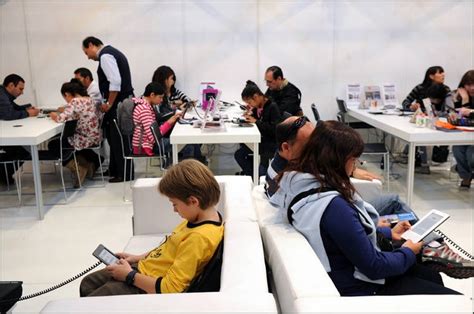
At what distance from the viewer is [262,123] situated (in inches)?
175

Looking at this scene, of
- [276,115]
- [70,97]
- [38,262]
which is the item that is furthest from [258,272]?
[70,97]

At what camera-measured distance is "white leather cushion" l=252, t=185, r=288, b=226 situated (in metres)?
1.98

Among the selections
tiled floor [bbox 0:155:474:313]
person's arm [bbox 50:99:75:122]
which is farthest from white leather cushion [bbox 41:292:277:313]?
person's arm [bbox 50:99:75:122]

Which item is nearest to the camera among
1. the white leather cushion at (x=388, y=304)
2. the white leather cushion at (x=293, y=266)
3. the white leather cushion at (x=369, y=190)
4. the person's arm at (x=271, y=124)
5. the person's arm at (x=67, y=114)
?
the white leather cushion at (x=388, y=304)

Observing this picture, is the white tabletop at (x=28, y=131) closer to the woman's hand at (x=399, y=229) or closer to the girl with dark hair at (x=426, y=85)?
the woman's hand at (x=399, y=229)

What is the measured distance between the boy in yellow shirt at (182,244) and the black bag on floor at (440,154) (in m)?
4.84

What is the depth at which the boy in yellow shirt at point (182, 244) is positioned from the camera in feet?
5.33

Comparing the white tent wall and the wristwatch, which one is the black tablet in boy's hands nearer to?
the wristwatch

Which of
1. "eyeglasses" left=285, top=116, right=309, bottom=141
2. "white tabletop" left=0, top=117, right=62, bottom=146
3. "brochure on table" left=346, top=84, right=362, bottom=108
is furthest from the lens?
"brochure on table" left=346, top=84, right=362, bottom=108

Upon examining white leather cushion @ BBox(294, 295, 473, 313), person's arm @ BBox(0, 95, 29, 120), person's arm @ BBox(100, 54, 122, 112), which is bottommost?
white leather cushion @ BBox(294, 295, 473, 313)

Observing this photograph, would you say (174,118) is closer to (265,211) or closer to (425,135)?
(425,135)

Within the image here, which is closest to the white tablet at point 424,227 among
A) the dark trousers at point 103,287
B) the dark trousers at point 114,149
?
the dark trousers at point 103,287

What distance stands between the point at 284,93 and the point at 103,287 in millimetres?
3522

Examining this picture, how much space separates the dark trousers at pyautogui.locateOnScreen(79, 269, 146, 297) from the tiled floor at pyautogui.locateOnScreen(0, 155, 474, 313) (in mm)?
956
